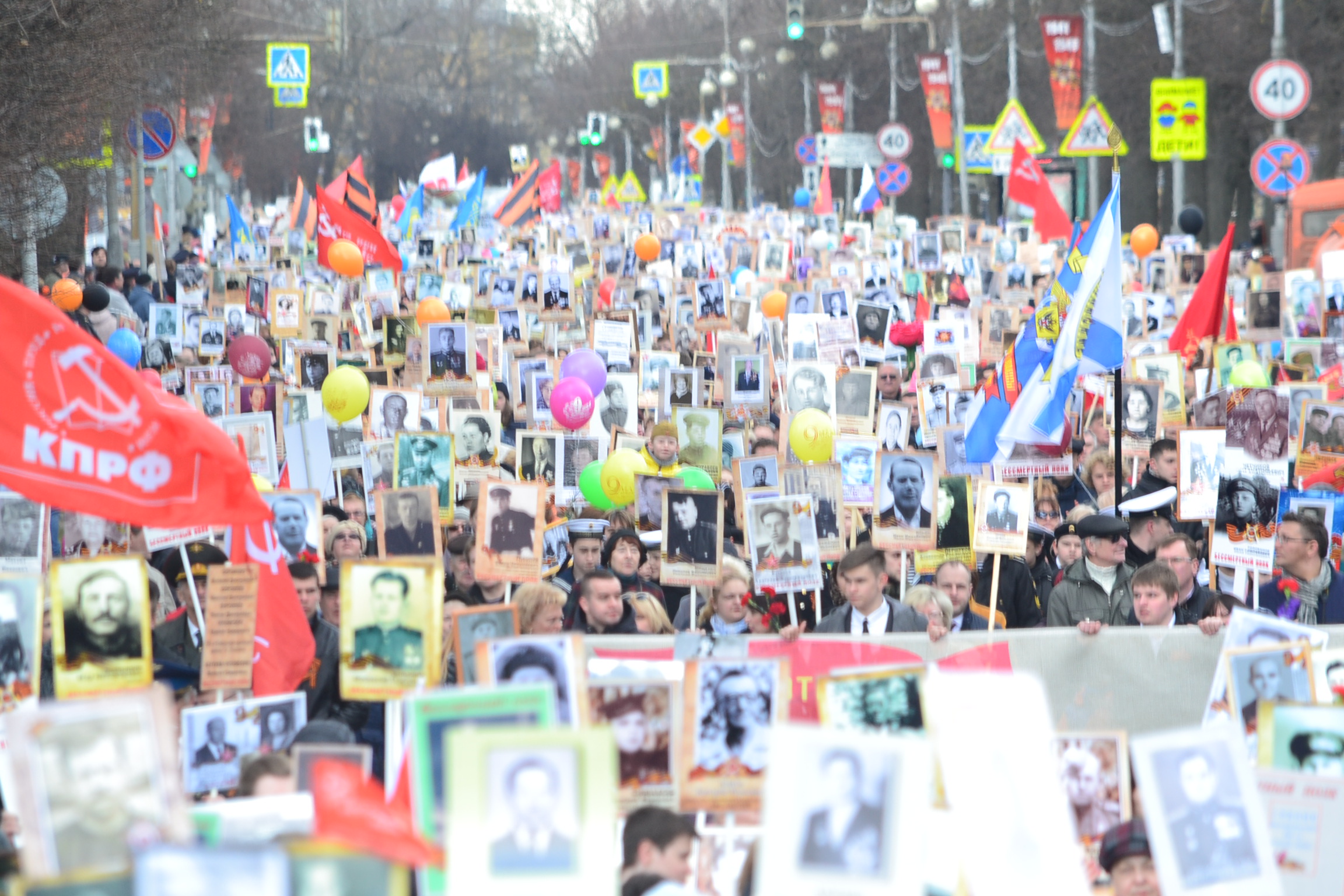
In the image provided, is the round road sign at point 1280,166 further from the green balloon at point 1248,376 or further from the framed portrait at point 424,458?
the framed portrait at point 424,458

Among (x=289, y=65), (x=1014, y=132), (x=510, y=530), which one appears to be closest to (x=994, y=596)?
(x=510, y=530)

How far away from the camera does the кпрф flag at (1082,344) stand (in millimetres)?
9234

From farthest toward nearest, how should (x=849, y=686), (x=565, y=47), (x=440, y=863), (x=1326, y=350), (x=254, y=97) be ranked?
(x=565, y=47) → (x=254, y=97) → (x=1326, y=350) → (x=849, y=686) → (x=440, y=863)

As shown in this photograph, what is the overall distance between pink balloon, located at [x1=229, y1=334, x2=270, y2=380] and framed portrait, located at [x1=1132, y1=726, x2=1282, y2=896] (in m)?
11.6

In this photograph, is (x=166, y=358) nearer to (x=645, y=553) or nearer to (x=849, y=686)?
(x=645, y=553)

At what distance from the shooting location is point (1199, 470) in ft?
28.9

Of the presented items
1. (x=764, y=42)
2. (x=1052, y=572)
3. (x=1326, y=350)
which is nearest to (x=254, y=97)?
(x=764, y=42)

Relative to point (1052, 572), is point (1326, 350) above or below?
above

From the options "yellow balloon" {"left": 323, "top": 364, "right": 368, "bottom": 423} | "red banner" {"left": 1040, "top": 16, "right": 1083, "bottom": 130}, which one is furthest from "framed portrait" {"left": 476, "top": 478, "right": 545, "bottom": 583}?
"red banner" {"left": 1040, "top": 16, "right": 1083, "bottom": 130}

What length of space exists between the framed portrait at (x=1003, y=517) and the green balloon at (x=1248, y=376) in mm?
4274

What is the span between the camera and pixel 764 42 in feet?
206

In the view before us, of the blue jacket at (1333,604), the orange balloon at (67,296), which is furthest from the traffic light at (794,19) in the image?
the blue jacket at (1333,604)

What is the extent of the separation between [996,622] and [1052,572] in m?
1.33

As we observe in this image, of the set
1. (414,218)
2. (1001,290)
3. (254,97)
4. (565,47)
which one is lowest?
(1001,290)
